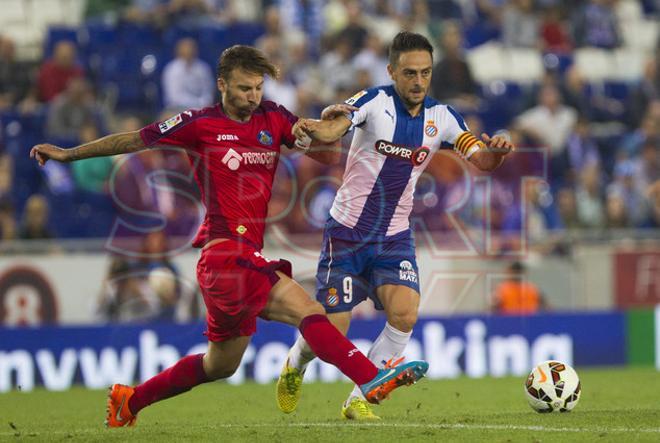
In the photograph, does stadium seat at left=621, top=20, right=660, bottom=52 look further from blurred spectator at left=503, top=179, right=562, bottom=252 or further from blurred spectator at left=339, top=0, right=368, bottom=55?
blurred spectator at left=503, top=179, right=562, bottom=252

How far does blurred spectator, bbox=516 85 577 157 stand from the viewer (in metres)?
17.3

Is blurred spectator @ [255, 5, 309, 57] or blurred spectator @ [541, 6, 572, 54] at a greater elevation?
blurred spectator @ [541, 6, 572, 54]

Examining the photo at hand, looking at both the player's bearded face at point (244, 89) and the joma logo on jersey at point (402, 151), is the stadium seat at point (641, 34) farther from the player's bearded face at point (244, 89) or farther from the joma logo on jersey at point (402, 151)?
the player's bearded face at point (244, 89)

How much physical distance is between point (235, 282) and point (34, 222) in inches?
257

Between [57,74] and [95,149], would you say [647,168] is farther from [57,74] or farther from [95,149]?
[95,149]

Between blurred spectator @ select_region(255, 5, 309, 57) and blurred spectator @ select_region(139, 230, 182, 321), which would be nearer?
blurred spectator @ select_region(139, 230, 182, 321)

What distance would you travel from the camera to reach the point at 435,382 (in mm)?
13086

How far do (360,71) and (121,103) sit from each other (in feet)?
10.5

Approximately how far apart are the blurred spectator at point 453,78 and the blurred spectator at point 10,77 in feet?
18.3

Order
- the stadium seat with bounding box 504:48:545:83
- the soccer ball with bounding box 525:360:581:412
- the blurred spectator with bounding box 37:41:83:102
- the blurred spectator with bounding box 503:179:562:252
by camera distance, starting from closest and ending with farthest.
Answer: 1. the soccer ball with bounding box 525:360:581:412
2. the blurred spectator with bounding box 503:179:562:252
3. the blurred spectator with bounding box 37:41:83:102
4. the stadium seat with bounding box 504:48:545:83

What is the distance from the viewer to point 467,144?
8.55m

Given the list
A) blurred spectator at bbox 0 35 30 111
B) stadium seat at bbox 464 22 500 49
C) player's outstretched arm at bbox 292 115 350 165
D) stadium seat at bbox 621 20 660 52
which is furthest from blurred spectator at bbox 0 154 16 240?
stadium seat at bbox 621 20 660 52

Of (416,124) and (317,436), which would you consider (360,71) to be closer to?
(416,124)

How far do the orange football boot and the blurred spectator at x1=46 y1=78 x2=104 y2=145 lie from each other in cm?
728
